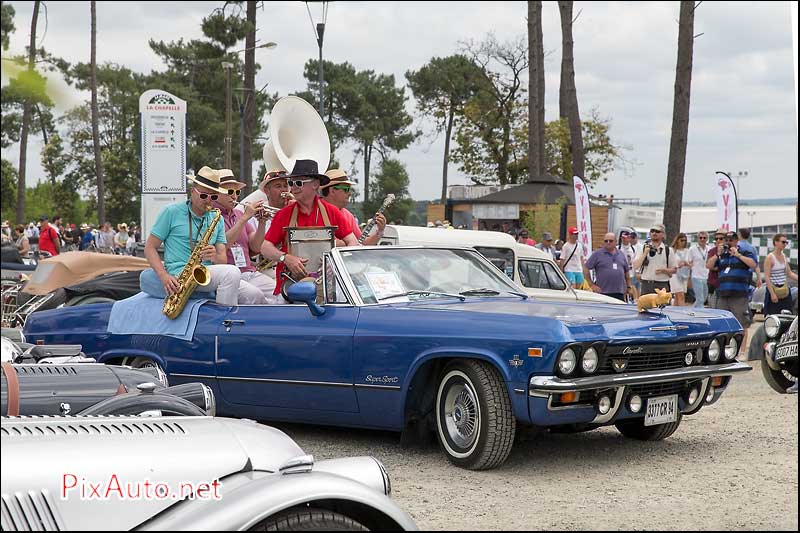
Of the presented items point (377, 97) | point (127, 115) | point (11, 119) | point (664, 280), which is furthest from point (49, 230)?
point (11, 119)

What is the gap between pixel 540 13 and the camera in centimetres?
2881

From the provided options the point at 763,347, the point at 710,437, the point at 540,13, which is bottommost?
the point at 710,437

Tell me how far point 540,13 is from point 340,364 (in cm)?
2332

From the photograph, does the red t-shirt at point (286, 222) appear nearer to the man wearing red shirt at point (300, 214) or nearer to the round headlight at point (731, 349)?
the man wearing red shirt at point (300, 214)

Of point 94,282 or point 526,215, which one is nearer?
point 94,282

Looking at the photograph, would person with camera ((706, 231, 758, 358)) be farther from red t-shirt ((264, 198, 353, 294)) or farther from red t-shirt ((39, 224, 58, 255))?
red t-shirt ((39, 224, 58, 255))

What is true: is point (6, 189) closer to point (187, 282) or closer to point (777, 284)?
point (187, 282)

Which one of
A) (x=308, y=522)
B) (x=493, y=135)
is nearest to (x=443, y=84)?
(x=493, y=135)

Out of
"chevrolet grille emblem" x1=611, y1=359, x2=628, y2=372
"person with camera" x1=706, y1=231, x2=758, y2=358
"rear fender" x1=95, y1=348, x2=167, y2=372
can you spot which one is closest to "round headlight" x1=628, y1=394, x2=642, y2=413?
"chevrolet grille emblem" x1=611, y1=359, x2=628, y2=372

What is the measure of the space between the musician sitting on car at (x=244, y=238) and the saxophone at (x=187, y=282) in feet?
1.09

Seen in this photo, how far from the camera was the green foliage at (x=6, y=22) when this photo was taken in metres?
2.15

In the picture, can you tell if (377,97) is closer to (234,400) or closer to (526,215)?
(526,215)

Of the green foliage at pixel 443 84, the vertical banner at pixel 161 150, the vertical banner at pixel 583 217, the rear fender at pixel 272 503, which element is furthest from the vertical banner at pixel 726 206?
the green foliage at pixel 443 84

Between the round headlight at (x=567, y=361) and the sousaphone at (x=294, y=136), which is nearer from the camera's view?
the round headlight at (x=567, y=361)
